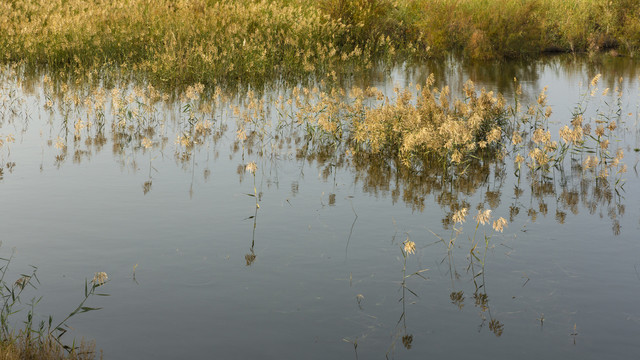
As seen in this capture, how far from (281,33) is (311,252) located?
13244mm

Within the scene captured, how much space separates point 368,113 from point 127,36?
29.7 ft

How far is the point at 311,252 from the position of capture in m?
6.98

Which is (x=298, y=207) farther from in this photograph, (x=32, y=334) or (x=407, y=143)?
(x=32, y=334)

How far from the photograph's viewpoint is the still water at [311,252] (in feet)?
17.8

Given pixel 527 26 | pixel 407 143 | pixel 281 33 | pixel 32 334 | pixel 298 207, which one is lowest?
pixel 32 334

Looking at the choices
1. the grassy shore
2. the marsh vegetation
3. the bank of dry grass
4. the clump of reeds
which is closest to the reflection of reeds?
the marsh vegetation

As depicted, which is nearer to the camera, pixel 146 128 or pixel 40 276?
pixel 40 276

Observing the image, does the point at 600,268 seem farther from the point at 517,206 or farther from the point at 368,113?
the point at 368,113

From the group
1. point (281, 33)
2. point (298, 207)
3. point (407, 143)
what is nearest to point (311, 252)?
point (298, 207)

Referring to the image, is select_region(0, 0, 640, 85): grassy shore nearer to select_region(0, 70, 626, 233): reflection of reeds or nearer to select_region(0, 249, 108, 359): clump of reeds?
select_region(0, 70, 626, 233): reflection of reeds

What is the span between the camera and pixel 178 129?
12383 millimetres

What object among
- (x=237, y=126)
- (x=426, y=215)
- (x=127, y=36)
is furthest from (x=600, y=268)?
(x=127, y=36)

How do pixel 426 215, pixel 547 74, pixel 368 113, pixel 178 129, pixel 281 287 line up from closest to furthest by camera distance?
pixel 281 287
pixel 426 215
pixel 368 113
pixel 178 129
pixel 547 74

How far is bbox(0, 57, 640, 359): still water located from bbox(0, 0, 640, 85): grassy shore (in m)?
5.80
